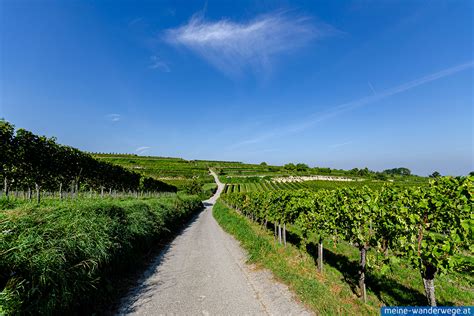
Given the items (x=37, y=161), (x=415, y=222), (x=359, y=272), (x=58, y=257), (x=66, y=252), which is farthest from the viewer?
(x=37, y=161)

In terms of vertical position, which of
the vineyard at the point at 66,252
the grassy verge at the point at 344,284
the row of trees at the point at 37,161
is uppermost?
the row of trees at the point at 37,161

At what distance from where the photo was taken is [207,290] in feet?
20.7

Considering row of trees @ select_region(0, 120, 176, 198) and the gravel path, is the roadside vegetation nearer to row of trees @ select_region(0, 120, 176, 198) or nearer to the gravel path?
the gravel path

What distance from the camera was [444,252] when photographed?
4082 millimetres

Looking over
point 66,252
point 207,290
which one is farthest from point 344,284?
point 66,252

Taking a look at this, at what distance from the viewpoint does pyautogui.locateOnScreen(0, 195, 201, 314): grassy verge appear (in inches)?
132

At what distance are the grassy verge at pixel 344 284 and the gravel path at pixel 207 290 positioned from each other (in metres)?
0.44

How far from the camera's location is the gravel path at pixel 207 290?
524 centimetres

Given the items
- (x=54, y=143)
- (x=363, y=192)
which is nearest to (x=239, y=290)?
(x=363, y=192)

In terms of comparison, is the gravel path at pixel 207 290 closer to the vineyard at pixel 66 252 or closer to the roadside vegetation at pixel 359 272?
the roadside vegetation at pixel 359 272

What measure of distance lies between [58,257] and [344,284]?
7.64m

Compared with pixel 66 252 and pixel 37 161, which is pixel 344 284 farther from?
pixel 37 161

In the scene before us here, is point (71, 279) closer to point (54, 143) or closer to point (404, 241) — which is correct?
point (404, 241)

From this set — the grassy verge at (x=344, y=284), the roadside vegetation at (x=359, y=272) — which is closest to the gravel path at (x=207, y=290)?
the grassy verge at (x=344, y=284)
